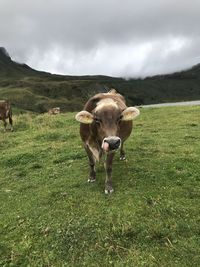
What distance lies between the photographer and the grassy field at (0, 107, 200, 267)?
28.9 feet

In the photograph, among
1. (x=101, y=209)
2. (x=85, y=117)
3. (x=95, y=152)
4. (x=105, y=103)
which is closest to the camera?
(x=101, y=209)

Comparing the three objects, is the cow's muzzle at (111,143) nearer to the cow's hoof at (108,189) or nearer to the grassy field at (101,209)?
the grassy field at (101,209)

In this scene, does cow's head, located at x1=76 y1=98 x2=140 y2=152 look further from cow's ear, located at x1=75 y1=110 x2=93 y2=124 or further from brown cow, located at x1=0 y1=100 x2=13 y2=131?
brown cow, located at x1=0 y1=100 x2=13 y2=131

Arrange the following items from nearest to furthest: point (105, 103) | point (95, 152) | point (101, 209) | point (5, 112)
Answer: point (101, 209), point (105, 103), point (95, 152), point (5, 112)

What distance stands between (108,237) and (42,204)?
2917mm

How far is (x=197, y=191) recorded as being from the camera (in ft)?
38.0

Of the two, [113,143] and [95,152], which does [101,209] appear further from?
[95,152]

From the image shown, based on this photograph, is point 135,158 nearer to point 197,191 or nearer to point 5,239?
point 197,191

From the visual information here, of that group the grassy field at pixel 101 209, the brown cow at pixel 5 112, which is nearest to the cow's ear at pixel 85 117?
the grassy field at pixel 101 209

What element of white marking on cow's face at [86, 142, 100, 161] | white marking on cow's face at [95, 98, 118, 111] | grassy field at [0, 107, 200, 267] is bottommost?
grassy field at [0, 107, 200, 267]

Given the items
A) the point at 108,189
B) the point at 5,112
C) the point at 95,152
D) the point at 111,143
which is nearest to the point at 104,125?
the point at 111,143

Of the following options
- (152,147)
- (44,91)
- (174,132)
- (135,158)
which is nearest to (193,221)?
(135,158)

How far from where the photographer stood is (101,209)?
34.3ft

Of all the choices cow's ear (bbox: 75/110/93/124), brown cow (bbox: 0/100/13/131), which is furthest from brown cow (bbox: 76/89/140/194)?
brown cow (bbox: 0/100/13/131)
